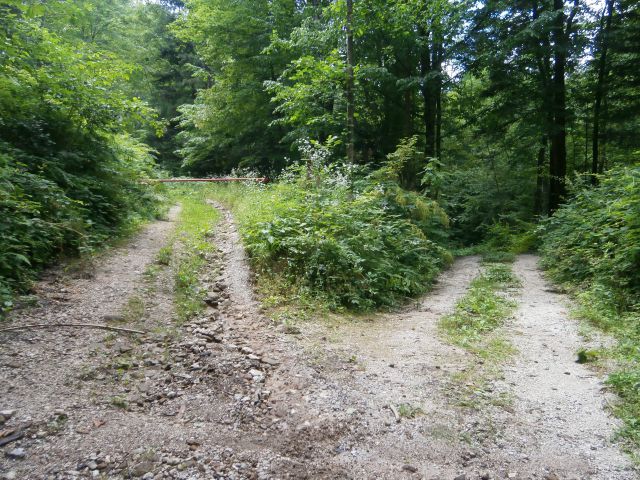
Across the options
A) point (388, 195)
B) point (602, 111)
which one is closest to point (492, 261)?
point (388, 195)

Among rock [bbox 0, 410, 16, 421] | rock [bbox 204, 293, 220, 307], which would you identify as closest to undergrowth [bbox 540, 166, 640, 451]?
rock [bbox 0, 410, 16, 421]

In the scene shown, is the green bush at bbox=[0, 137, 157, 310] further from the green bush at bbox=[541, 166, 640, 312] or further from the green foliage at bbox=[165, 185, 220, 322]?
the green bush at bbox=[541, 166, 640, 312]

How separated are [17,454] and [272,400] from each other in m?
1.88

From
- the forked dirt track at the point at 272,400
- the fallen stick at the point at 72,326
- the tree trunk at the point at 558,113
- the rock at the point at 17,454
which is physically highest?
the tree trunk at the point at 558,113

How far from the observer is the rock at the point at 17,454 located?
252cm

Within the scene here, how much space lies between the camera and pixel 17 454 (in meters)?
2.53

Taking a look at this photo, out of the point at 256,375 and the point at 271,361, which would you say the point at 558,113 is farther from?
the point at 256,375

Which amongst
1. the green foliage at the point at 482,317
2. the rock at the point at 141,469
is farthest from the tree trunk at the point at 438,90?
the rock at the point at 141,469

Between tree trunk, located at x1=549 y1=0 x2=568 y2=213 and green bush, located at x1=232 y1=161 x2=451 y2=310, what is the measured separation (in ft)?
24.2

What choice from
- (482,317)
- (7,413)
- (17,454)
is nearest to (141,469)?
(17,454)

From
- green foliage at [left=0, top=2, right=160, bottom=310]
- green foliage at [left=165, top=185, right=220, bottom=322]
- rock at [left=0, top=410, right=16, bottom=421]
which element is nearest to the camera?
rock at [left=0, top=410, right=16, bottom=421]

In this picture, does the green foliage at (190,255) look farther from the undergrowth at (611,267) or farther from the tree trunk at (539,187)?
the tree trunk at (539,187)

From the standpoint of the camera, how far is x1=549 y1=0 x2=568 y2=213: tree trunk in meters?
13.3

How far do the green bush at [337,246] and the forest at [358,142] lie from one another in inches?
1.8
